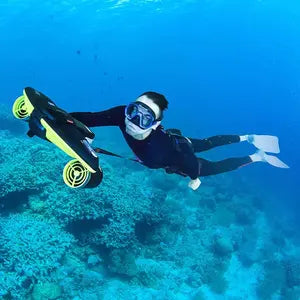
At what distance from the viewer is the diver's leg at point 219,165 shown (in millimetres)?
7883

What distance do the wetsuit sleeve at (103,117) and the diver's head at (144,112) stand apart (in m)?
0.27

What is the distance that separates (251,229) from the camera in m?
19.7

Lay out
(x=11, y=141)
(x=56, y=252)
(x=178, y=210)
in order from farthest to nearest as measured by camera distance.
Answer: (x=178, y=210)
(x=11, y=141)
(x=56, y=252)

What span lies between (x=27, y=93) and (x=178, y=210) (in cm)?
1318

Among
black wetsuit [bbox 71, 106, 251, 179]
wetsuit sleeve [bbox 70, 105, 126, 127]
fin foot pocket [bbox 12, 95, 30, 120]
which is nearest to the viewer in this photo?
fin foot pocket [bbox 12, 95, 30, 120]

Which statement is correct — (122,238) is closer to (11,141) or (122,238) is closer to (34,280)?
(34,280)

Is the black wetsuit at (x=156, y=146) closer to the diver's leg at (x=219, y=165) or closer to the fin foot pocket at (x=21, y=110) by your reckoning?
the fin foot pocket at (x=21, y=110)

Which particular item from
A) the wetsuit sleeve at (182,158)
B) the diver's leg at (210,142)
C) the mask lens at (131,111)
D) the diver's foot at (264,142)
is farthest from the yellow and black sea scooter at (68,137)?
the diver's foot at (264,142)

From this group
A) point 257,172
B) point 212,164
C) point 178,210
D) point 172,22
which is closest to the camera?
point 212,164

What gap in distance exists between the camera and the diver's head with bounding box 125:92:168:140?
190 inches

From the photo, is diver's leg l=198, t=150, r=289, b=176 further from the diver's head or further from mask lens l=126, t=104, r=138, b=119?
mask lens l=126, t=104, r=138, b=119

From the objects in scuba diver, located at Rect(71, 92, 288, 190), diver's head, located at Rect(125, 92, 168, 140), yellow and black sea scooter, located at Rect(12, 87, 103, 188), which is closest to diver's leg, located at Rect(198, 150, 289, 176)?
scuba diver, located at Rect(71, 92, 288, 190)

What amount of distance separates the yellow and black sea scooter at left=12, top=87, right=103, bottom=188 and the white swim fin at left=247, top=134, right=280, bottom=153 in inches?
301

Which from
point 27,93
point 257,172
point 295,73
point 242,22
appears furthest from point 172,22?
point 27,93
